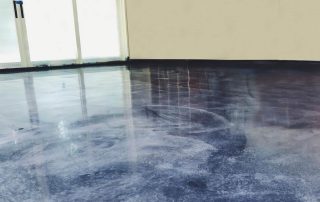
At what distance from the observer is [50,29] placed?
6328 millimetres

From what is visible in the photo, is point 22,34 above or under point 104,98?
above

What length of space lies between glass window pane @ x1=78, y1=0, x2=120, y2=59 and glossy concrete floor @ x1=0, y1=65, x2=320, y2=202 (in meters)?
4.07

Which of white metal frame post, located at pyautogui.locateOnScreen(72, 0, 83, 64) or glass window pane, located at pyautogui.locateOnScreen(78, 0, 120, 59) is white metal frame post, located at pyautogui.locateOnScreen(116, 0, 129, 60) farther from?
white metal frame post, located at pyautogui.locateOnScreen(72, 0, 83, 64)

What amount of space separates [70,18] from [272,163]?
6031 millimetres

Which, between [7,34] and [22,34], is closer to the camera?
[7,34]

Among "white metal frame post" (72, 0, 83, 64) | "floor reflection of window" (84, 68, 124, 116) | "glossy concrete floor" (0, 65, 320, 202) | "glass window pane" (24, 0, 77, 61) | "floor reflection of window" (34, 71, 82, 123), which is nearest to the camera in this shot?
"glossy concrete floor" (0, 65, 320, 202)

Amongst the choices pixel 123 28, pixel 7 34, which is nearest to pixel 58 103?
pixel 7 34

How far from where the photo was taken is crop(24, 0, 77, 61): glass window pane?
6.07 m

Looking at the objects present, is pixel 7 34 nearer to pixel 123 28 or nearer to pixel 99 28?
pixel 99 28

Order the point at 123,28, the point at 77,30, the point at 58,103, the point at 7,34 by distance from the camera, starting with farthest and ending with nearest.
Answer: the point at 123,28
the point at 77,30
the point at 7,34
the point at 58,103

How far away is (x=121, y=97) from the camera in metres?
2.85

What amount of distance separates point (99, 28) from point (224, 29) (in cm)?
294

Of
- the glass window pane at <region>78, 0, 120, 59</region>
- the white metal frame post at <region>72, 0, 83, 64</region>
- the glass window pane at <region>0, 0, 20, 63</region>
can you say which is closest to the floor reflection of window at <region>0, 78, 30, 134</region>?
the glass window pane at <region>0, 0, 20, 63</region>

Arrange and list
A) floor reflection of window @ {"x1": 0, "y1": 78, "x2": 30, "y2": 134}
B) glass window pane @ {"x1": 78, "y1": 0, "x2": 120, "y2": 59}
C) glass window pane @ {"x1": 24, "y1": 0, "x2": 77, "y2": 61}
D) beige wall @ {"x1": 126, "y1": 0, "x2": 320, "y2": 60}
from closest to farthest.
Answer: floor reflection of window @ {"x1": 0, "y1": 78, "x2": 30, "y2": 134} < beige wall @ {"x1": 126, "y1": 0, "x2": 320, "y2": 60} < glass window pane @ {"x1": 24, "y1": 0, "x2": 77, "y2": 61} < glass window pane @ {"x1": 78, "y1": 0, "x2": 120, "y2": 59}
